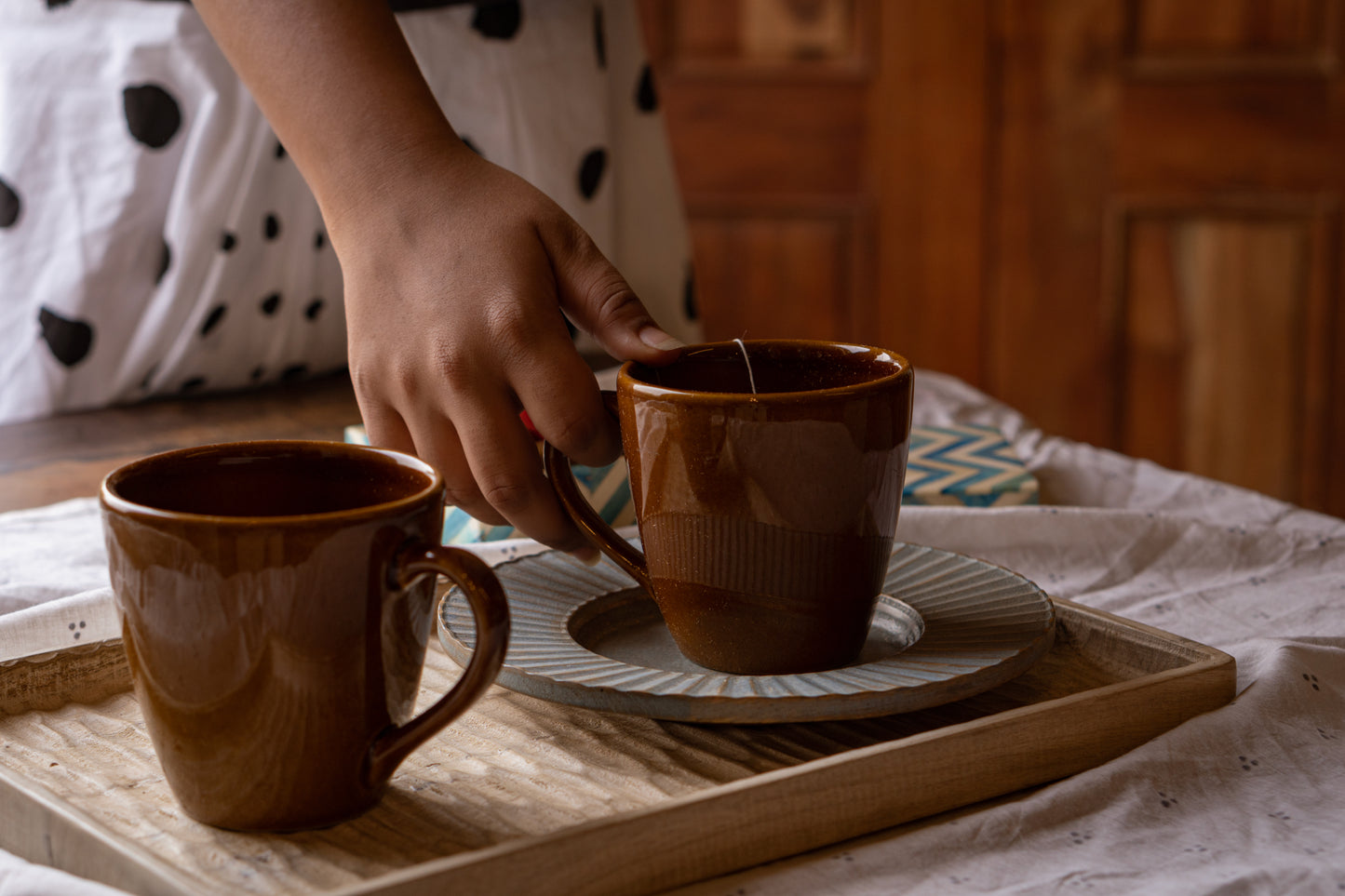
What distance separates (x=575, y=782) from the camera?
454mm

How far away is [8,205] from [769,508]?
2.97 feet

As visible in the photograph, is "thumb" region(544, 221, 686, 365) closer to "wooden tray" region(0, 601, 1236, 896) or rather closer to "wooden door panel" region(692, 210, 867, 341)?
"wooden tray" region(0, 601, 1236, 896)

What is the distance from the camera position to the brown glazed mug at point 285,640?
0.39 metres

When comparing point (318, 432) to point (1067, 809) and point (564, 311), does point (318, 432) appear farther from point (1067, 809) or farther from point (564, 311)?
point (1067, 809)

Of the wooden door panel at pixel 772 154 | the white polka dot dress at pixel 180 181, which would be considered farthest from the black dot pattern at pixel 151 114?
the wooden door panel at pixel 772 154

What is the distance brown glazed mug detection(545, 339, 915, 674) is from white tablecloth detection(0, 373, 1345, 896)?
0.31 ft

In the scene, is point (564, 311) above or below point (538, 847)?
above

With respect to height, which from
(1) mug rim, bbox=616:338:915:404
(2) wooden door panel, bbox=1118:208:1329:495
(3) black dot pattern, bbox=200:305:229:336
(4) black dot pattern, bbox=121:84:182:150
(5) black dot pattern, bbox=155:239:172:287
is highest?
(4) black dot pattern, bbox=121:84:182:150

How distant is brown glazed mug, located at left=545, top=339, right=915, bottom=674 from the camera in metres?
0.48

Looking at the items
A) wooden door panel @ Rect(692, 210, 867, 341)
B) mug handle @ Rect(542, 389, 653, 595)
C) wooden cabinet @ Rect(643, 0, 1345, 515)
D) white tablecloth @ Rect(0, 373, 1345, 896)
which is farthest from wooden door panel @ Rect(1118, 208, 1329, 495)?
mug handle @ Rect(542, 389, 653, 595)

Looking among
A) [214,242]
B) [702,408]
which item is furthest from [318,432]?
[702,408]

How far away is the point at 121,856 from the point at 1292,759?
0.40 m

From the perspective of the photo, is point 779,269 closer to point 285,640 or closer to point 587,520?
point 587,520

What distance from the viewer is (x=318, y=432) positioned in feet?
3.50
